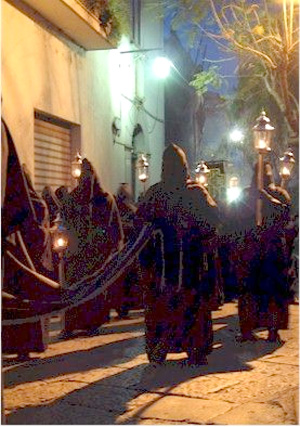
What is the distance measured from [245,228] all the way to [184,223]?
5.25 ft

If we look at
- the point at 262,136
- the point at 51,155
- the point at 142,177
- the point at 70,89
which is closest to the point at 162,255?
the point at 262,136

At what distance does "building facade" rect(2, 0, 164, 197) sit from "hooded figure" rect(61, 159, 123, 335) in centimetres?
131

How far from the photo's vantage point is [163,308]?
21.5ft

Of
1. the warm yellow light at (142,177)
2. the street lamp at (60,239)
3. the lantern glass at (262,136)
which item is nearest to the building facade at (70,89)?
the street lamp at (60,239)

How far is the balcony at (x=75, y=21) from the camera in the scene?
11641 mm

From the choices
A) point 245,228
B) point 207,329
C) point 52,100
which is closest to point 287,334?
point 245,228

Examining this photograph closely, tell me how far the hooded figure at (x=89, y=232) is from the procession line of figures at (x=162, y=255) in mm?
12

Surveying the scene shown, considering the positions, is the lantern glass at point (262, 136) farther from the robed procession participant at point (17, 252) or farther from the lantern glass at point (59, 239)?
the robed procession participant at point (17, 252)

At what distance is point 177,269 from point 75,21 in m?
7.46

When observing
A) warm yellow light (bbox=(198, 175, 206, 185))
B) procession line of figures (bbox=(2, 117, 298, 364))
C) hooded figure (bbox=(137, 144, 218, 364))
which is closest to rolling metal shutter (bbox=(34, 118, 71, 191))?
procession line of figures (bbox=(2, 117, 298, 364))

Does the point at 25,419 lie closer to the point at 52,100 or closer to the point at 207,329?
the point at 207,329

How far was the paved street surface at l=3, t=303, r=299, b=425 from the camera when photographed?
490cm

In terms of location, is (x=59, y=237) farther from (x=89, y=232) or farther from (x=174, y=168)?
(x=174, y=168)

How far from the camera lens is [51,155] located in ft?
41.9
